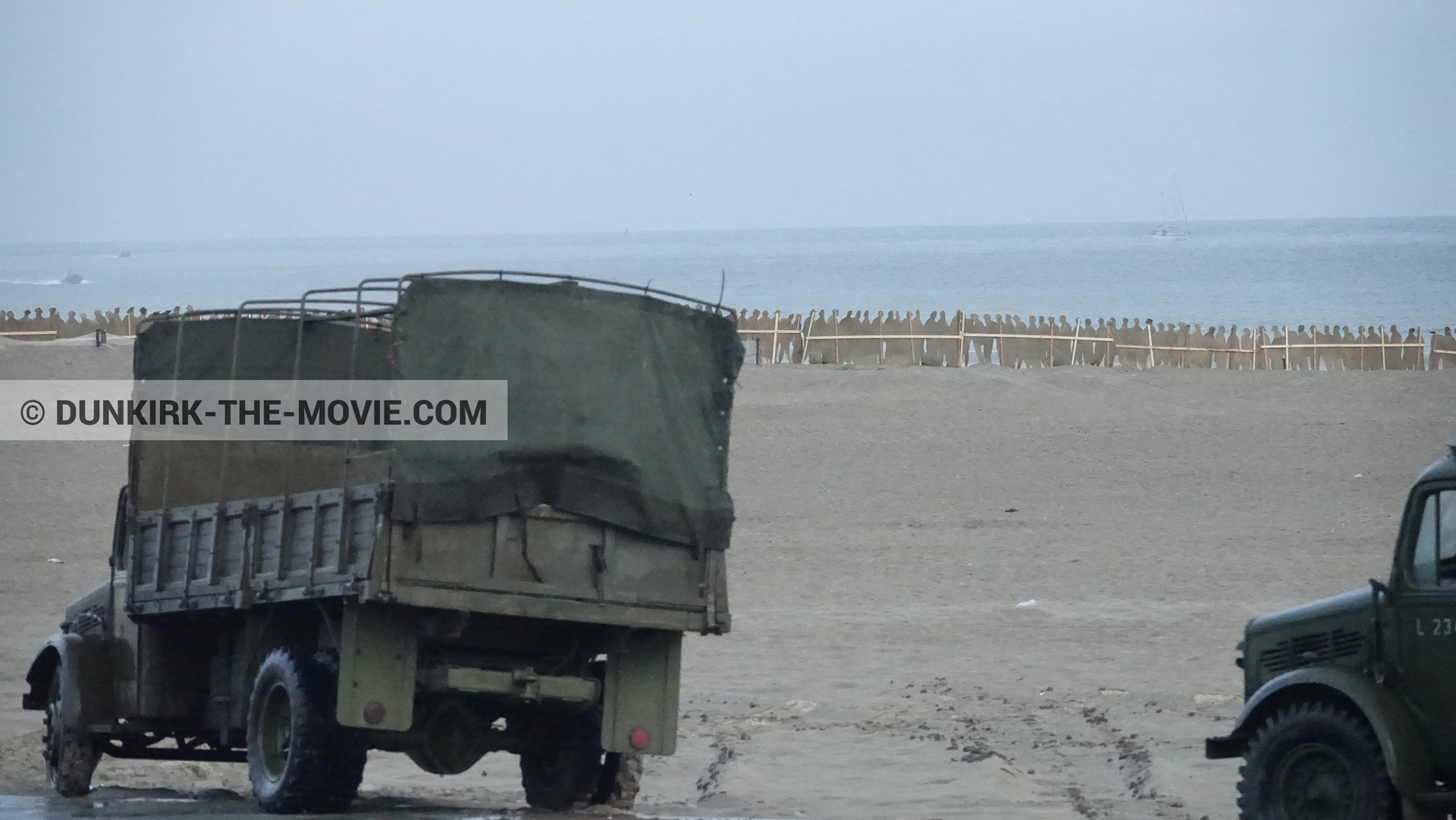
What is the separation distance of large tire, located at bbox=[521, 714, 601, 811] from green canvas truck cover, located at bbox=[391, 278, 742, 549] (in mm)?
1582

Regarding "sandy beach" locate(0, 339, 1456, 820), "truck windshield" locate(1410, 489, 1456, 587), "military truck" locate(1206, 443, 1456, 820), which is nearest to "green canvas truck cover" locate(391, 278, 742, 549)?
"sandy beach" locate(0, 339, 1456, 820)

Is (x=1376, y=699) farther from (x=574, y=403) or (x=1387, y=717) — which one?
(x=574, y=403)

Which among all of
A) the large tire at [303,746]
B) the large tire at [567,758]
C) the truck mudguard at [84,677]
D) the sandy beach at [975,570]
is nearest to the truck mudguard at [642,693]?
the large tire at [567,758]

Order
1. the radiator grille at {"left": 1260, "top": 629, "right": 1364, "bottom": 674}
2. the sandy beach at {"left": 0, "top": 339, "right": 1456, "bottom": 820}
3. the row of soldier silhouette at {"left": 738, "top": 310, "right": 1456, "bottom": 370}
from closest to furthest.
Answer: the radiator grille at {"left": 1260, "top": 629, "right": 1364, "bottom": 674}
the sandy beach at {"left": 0, "top": 339, "right": 1456, "bottom": 820}
the row of soldier silhouette at {"left": 738, "top": 310, "right": 1456, "bottom": 370}

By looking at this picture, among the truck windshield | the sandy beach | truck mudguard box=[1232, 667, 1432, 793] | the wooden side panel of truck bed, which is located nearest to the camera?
truck mudguard box=[1232, 667, 1432, 793]

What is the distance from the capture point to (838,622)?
17656 mm

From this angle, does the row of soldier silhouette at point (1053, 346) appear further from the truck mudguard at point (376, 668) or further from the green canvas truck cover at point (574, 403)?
the truck mudguard at point (376, 668)

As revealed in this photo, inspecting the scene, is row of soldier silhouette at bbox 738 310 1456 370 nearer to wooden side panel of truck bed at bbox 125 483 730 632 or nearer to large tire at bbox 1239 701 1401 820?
wooden side panel of truck bed at bbox 125 483 730 632

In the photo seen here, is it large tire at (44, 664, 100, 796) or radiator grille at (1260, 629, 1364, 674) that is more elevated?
radiator grille at (1260, 629, 1364, 674)

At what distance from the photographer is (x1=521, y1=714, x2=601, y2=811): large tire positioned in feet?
33.8

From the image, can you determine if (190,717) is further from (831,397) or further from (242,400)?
(831,397)

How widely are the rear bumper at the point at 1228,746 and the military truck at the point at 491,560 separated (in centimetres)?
265

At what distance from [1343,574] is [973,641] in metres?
4.62

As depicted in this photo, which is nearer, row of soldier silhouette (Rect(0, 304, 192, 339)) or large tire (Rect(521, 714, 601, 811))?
large tire (Rect(521, 714, 601, 811))
